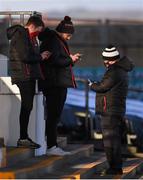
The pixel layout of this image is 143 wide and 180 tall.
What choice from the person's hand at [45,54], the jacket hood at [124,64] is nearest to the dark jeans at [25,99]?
the person's hand at [45,54]

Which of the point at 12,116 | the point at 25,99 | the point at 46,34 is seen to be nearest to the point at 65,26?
the point at 46,34

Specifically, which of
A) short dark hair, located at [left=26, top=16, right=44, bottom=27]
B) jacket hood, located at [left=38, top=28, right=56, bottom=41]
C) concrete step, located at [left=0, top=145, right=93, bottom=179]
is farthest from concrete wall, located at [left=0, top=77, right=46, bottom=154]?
short dark hair, located at [left=26, top=16, right=44, bottom=27]

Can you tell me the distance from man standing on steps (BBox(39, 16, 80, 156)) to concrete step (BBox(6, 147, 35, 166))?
0.39m

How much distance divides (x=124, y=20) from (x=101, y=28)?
51.3 inches

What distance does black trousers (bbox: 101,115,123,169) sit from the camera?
688cm

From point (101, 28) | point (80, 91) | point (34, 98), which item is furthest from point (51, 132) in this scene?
point (101, 28)

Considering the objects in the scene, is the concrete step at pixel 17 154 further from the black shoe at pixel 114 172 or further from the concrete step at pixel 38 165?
the black shoe at pixel 114 172

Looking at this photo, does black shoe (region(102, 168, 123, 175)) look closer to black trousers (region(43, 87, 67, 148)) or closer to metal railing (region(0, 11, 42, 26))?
black trousers (region(43, 87, 67, 148))

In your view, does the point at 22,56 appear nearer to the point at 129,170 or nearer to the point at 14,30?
the point at 14,30

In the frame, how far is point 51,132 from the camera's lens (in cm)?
741

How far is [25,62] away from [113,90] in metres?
1.05

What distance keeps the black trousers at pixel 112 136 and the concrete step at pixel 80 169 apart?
1.11ft

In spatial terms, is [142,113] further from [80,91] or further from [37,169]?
[37,169]

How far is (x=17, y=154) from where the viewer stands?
6875 mm
